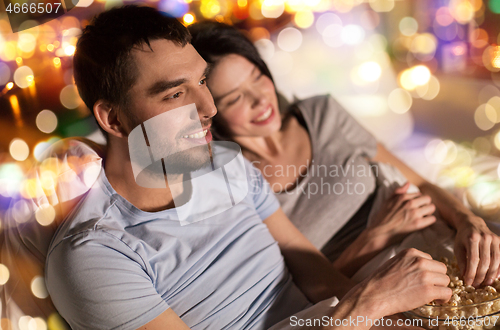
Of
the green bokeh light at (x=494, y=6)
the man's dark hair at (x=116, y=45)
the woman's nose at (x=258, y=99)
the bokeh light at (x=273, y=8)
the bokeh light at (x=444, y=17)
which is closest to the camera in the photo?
the man's dark hair at (x=116, y=45)

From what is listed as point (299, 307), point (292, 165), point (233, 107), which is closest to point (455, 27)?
point (292, 165)

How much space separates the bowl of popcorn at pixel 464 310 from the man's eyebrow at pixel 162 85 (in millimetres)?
521

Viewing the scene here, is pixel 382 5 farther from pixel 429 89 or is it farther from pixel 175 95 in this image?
pixel 175 95

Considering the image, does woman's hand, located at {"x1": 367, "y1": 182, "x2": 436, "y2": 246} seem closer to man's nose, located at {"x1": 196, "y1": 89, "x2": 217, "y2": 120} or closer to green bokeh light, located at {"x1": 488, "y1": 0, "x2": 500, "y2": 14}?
man's nose, located at {"x1": 196, "y1": 89, "x2": 217, "y2": 120}

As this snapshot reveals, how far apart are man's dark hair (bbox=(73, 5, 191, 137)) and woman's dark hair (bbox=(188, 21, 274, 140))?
0.07 metres

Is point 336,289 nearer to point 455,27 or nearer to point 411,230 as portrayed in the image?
point 411,230

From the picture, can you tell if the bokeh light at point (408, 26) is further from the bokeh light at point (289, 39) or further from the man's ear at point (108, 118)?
the man's ear at point (108, 118)

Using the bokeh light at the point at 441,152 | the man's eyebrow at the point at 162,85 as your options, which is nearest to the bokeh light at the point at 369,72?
the bokeh light at the point at 441,152

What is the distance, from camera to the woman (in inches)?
25.4

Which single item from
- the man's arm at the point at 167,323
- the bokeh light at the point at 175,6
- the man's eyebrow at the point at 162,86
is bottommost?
the man's arm at the point at 167,323

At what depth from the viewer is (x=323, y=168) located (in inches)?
36.2

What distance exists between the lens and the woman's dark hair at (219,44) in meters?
0.62

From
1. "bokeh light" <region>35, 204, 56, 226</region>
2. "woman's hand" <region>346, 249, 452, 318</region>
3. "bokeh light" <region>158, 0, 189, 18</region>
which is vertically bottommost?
"woman's hand" <region>346, 249, 452, 318</region>

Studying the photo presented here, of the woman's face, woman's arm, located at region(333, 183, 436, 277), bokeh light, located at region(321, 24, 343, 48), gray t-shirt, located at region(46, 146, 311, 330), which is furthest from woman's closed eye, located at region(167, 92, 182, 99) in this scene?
bokeh light, located at region(321, 24, 343, 48)
